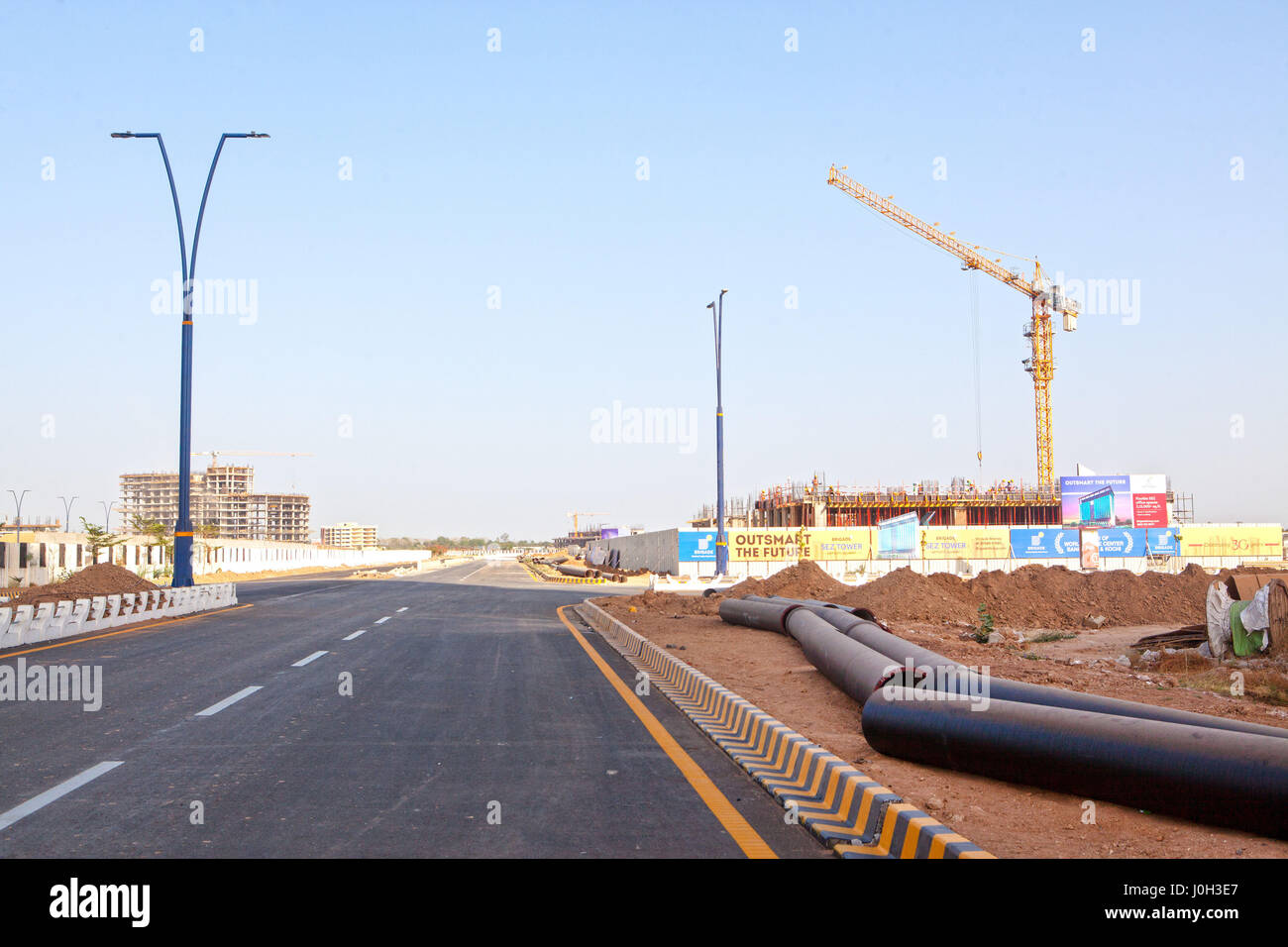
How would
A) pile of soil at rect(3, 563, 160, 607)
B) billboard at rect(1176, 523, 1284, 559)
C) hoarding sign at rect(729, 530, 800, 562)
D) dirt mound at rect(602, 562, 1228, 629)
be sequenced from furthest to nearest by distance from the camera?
billboard at rect(1176, 523, 1284, 559), hoarding sign at rect(729, 530, 800, 562), dirt mound at rect(602, 562, 1228, 629), pile of soil at rect(3, 563, 160, 607)

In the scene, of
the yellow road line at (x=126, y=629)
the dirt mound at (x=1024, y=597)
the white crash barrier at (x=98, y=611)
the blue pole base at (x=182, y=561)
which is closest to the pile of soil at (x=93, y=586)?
the blue pole base at (x=182, y=561)

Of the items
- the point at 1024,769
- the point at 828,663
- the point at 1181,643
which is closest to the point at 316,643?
the point at 828,663

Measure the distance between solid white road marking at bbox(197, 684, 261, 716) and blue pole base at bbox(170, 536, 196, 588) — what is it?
15254 mm

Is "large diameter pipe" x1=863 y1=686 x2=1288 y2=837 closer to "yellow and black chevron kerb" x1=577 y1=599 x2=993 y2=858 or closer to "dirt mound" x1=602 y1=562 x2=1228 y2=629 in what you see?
"yellow and black chevron kerb" x1=577 y1=599 x2=993 y2=858

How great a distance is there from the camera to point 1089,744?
250 inches

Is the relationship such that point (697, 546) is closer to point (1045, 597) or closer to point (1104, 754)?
point (1045, 597)

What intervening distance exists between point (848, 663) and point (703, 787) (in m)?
4.38

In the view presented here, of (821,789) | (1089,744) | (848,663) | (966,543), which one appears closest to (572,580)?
(966,543)

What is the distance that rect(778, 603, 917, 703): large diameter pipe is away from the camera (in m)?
9.76

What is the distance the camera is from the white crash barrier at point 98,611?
1692cm

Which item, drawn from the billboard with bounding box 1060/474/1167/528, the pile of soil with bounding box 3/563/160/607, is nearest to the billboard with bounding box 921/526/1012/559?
the billboard with bounding box 1060/474/1167/528

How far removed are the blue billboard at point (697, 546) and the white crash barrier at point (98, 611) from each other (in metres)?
27.3

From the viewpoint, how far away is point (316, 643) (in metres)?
18.1
